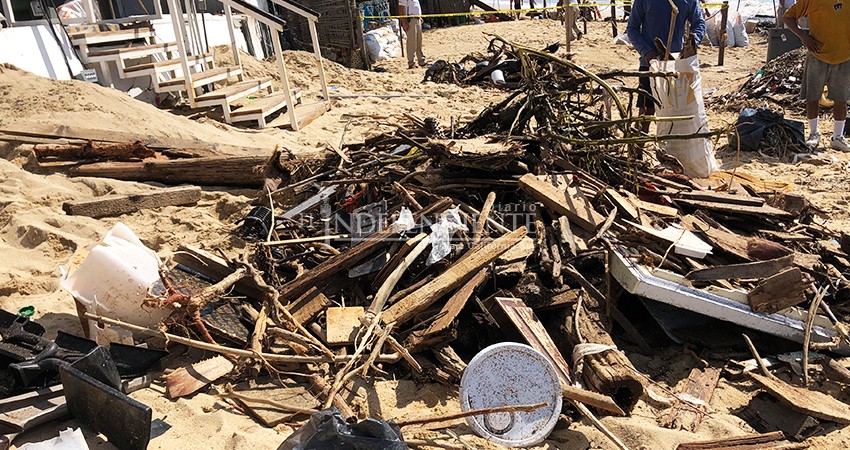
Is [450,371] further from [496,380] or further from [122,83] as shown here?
[122,83]

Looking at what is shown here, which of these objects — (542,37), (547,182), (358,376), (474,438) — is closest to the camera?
(474,438)

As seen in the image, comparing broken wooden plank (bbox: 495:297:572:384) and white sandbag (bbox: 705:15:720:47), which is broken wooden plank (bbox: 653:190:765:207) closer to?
broken wooden plank (bbox: 495:297:572:384)

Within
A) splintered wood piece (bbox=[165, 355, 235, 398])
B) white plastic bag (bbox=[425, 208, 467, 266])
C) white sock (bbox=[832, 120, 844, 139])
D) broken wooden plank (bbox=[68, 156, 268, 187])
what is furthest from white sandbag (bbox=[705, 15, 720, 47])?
splintered wood piece (bbox=[165, 355, 235, 398])

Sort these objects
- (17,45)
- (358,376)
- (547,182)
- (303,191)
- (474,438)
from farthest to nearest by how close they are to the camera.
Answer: (17,45) < (303,191) < (547,182) < (358,376) < (474,438)

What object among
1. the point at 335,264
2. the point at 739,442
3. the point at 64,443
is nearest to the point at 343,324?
the point at 335,264

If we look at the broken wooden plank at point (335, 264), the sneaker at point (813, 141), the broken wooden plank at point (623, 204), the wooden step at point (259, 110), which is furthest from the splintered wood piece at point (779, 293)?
the wooden step at point (259, 110)

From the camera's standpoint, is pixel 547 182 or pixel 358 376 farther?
pixel 547 182

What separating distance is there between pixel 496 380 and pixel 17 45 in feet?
24.9

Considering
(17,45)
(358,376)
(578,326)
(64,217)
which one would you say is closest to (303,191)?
(64,217)

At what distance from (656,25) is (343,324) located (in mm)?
4942

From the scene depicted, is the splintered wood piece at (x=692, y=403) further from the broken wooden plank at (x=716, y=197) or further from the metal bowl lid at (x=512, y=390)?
the broken wooden plank at (x=716, y=197)

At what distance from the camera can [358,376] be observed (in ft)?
10.3

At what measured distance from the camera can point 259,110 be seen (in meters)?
8.19

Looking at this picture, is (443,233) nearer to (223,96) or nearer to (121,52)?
(223,96)
